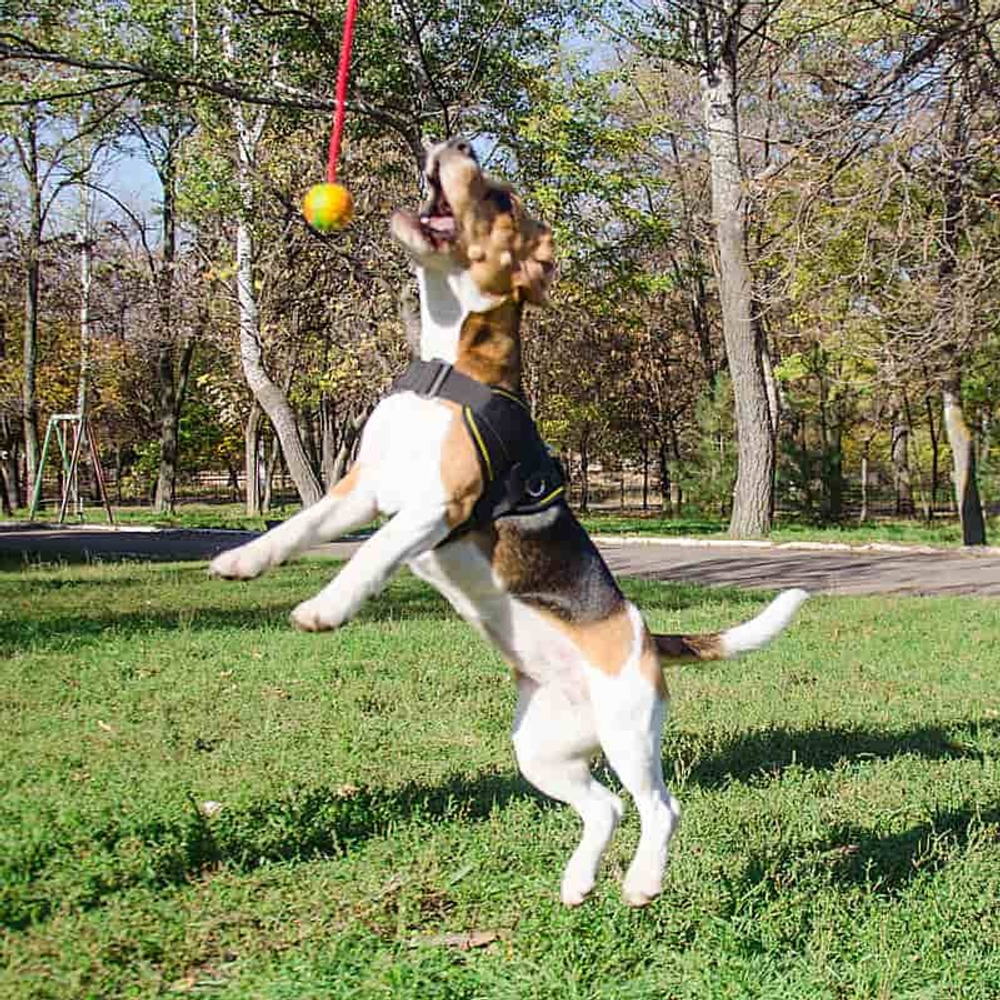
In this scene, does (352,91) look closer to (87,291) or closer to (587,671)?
(587,671)

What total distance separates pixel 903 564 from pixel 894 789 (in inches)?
502

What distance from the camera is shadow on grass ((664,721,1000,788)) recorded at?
5434 millimetres

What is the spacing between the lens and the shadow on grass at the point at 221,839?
3740mm

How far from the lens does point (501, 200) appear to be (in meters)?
2.96

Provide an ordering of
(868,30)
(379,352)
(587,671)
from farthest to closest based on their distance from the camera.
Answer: (379,352)
(868,30)
(587,671)

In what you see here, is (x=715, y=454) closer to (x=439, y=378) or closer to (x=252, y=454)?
(x=252, y=454)

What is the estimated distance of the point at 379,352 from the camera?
83.0 ft

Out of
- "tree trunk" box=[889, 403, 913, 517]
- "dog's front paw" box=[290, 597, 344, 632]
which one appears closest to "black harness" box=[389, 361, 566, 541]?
"dog's front paw" box=[290, 597, 344, 632]

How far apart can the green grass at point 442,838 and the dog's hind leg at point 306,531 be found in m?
1.26

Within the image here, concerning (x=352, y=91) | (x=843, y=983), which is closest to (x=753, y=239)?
(x=352, y=91)

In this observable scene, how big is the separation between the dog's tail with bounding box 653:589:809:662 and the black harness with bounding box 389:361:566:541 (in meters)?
0.81

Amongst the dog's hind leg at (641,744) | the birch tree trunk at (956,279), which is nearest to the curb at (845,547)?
the birch tree trunk at (956,279)

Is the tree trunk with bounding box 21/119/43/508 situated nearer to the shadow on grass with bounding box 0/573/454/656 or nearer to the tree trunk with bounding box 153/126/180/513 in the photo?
the tree trunk with bounding box 153/126/180/513

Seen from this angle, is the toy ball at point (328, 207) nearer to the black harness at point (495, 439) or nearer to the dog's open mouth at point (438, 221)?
the dog's open mouth at point (438, 221)
